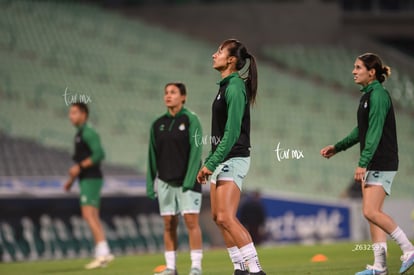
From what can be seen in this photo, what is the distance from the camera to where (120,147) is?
23719mm

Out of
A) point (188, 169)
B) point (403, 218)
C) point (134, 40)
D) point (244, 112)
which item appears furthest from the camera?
point (134, 40)

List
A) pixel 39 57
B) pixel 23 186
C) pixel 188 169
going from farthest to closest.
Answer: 1. pixel 39 57
2. pixel 23 186
3. pixel 188 169

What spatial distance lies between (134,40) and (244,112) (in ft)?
70.7

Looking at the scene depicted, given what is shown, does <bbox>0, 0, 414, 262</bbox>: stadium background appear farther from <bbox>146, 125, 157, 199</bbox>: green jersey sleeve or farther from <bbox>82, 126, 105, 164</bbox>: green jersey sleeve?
<bbox>146, 125, 157, 199</bbox>: green jersey sleeve

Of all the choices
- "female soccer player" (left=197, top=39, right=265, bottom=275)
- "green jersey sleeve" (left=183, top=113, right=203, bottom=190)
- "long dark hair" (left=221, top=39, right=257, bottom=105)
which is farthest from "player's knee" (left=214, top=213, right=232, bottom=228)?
"green jersey sleeve" (left=183, top=113, right=203, bottom=190)

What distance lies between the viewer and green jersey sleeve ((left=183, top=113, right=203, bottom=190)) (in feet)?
36.4

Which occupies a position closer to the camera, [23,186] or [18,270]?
[18,270]

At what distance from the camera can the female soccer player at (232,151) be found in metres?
9.13

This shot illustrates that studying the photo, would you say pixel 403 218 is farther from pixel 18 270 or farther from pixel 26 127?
pixel 18 270

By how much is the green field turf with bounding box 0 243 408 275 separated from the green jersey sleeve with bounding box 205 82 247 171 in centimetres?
225

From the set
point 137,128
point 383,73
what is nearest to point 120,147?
point 137,128

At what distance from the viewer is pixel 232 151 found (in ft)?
30.7

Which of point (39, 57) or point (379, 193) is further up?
point (39, 57)

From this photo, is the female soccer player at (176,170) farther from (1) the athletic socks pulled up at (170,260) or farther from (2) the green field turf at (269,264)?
(2) the green field turf at (269,264)
